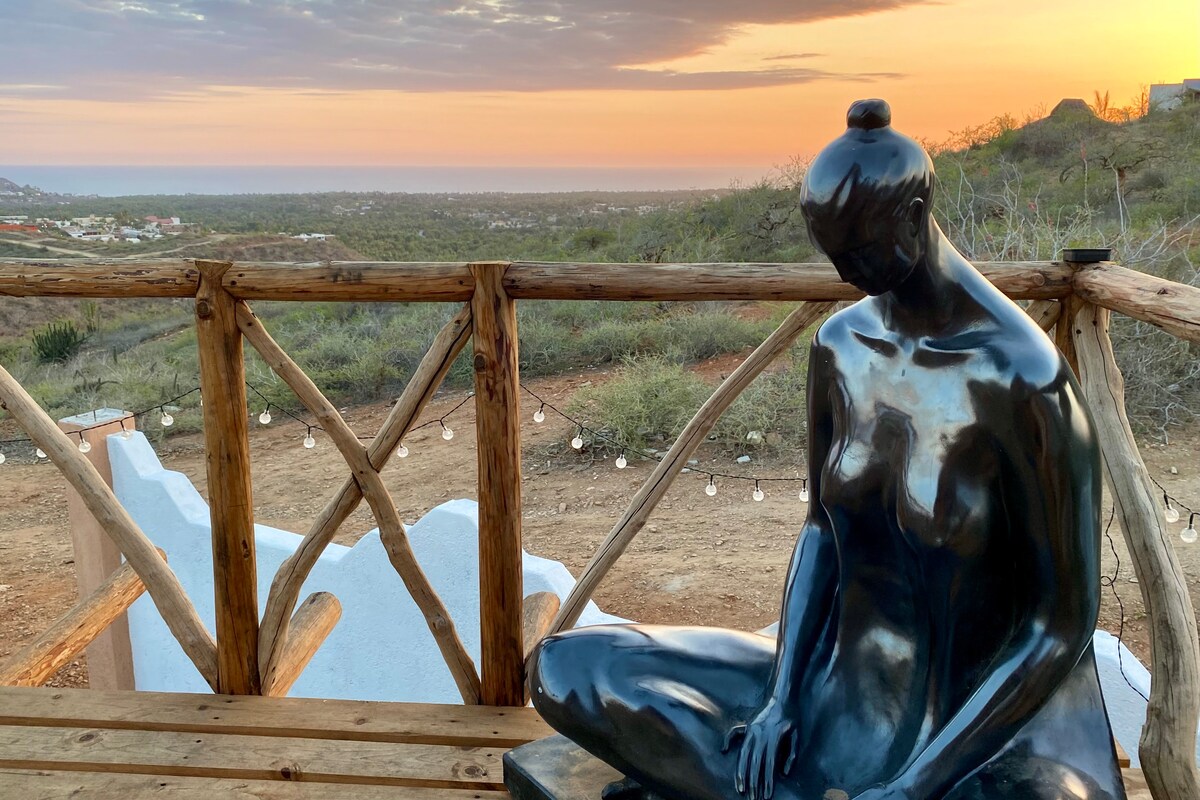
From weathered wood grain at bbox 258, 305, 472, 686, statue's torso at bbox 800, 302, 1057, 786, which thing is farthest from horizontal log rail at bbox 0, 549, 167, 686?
statue's torso at bbox 800, 302, 1057, 786

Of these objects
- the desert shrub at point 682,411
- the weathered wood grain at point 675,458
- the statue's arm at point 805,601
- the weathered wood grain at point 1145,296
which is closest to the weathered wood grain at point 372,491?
the weathered wood grain at point 675,458

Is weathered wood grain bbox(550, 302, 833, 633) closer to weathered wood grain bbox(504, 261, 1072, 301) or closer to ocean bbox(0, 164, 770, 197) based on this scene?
weathered wood grain bbox(504, 261, 1072, 301)

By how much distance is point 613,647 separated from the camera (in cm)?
159

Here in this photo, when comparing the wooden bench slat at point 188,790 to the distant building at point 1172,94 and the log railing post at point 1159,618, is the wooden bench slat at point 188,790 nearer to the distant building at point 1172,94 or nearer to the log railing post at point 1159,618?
the log railing post at point 1159,618

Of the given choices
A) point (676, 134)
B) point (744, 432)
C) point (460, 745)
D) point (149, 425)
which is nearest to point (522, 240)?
point (676, 134)

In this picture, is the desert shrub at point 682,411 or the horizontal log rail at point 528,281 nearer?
the horizontal log rail at point 528,281

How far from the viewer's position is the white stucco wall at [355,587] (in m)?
4.12

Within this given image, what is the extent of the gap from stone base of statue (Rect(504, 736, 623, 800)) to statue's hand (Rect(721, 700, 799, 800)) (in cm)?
40

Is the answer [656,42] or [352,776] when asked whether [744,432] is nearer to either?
[352,776]

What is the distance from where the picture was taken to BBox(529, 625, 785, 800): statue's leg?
4.83 ft

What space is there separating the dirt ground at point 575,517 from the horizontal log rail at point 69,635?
241 centimetres

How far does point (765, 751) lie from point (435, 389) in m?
1.36

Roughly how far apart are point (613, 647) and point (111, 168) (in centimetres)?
3058

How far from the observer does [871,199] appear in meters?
1.17
